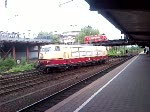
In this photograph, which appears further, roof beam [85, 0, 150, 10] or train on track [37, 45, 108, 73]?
train on track [37, 45, 108, 73]

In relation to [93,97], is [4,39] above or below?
above

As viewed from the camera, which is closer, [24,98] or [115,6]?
[24,98]

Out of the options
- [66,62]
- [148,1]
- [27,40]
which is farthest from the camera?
[27,40]

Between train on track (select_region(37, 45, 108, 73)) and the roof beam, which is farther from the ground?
the roof beam

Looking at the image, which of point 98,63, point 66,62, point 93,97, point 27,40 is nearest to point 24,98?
point 93,97

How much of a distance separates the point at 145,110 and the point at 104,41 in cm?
8236

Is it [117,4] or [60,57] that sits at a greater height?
[117,4]

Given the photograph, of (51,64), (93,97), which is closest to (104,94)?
(93,97)

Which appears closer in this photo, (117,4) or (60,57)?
(117,4)

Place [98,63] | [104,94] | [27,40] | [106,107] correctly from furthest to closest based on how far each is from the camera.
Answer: [27,40] < [98,63] < [104,94] < [106,107]

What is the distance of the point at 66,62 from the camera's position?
33.7 m

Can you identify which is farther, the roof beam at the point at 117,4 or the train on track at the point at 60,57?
the train on track at the point at 60,57

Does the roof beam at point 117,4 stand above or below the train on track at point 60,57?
above

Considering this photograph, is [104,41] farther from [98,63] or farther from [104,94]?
[104,94]
